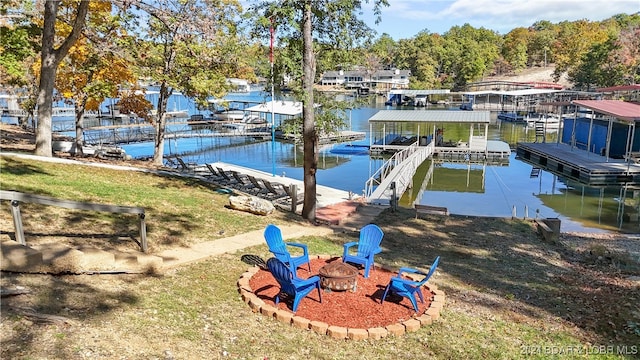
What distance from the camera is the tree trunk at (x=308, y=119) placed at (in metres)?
11.2

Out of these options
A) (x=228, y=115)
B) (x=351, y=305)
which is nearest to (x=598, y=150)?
(x=351, y=305)

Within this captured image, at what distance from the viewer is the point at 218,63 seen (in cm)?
1809

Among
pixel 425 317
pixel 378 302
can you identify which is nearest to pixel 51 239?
pixel 378 302

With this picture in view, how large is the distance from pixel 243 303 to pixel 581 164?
28926mm

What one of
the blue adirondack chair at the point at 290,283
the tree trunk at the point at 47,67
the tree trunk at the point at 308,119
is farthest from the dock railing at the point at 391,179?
the tree trunk at the point at 47,67

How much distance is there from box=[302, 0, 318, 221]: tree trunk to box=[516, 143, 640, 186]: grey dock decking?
21.9 m

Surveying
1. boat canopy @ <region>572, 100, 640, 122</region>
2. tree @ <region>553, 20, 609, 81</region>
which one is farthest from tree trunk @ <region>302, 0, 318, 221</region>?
tree @ <region>553, 20, 609, 81</region>

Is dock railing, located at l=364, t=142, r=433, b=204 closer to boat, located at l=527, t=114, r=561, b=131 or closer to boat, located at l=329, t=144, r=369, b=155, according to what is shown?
boat, located at l=329, t=144, r=369, b=155

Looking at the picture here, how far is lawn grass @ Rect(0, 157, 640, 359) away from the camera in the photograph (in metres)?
4.60

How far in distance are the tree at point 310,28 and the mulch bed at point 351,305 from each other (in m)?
5.12

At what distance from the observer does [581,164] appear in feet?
94.7

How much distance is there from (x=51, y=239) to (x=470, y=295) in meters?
6.77

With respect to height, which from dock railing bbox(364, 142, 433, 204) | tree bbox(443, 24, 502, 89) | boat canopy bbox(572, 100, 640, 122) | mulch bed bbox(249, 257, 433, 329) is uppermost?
tree bbox(443, 24, 502, 89)

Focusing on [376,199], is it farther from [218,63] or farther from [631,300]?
[631,300]
